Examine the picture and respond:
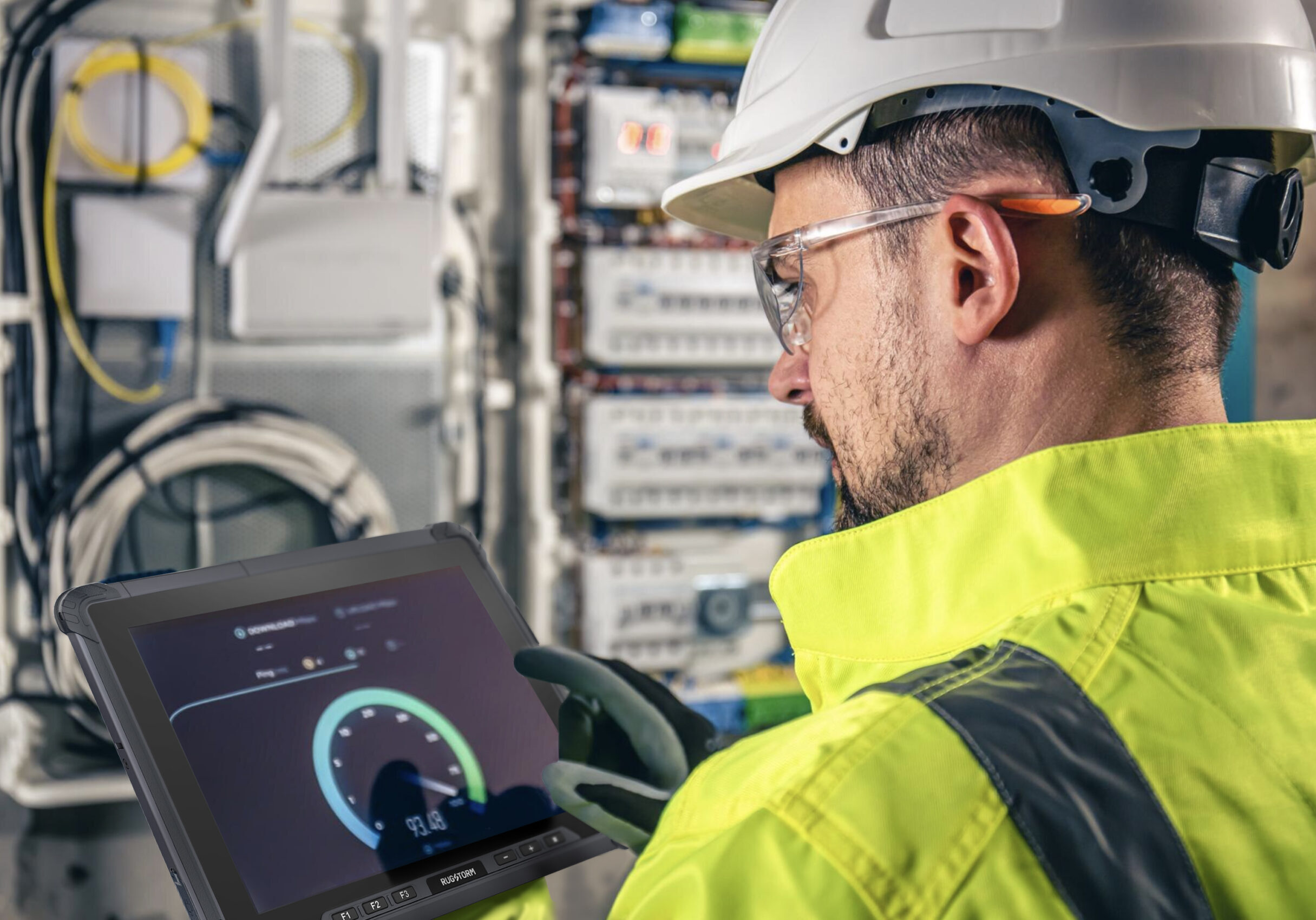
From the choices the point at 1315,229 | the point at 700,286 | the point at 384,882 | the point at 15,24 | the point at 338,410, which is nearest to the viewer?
the point at 384,882

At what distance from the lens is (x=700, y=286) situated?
2.68 metres

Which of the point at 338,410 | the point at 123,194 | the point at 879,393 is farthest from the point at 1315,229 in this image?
the point at 123,194

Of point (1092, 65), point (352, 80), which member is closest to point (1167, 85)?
point (1092, 65)

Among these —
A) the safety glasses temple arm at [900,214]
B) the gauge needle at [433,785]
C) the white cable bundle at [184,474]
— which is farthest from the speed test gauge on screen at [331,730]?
the white cable bundle at [184,474]

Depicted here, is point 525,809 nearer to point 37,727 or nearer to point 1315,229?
point 37,727

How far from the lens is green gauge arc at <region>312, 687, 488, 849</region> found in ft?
2.91

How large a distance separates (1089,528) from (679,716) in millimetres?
545

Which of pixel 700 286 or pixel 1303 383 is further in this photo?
pixel 1303 383

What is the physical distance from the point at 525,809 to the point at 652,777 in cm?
15

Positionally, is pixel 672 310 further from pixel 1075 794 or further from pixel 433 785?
pixel 1075 794

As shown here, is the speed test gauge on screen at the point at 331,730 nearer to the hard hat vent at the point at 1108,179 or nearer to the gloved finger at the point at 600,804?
the gloved finger at the point at 600,804

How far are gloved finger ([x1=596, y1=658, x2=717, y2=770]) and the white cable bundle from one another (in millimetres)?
1515

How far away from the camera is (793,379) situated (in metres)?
0.99

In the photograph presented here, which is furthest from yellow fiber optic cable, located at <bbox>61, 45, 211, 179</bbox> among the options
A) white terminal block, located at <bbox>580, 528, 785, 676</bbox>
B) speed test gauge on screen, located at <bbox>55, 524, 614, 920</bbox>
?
speed test gauge on screen, located at <bbox>55, 524, 614, 920</bbox>
